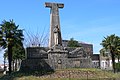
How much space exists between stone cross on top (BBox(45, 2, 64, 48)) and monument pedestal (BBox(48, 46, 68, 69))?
4.03ft

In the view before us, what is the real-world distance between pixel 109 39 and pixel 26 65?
65.2 ft

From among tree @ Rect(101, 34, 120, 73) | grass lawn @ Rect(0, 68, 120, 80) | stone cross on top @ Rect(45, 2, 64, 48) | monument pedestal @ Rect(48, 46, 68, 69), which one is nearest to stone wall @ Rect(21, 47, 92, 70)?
monument pedestal @ Rect(48, 46, 68, 69)

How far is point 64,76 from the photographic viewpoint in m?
33.9

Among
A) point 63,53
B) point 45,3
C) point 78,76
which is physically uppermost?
point 45,3

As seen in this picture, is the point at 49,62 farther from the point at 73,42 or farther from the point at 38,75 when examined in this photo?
the point at 73,42

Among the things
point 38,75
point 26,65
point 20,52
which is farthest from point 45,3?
point 20,52

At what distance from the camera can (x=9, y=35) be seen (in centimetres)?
4250

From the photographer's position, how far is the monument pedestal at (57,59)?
4097 cm

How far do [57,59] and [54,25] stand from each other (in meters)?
5.37

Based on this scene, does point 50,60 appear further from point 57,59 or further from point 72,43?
point 72,43

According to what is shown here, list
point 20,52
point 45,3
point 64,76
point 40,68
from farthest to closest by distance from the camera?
point 20,52, point 45,3, point 40,68, point 64,76

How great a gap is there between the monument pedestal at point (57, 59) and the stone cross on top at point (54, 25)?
1228mm

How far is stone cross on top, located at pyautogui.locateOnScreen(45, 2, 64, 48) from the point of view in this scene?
41.6 meters

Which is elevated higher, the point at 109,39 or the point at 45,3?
the point at 45,3
